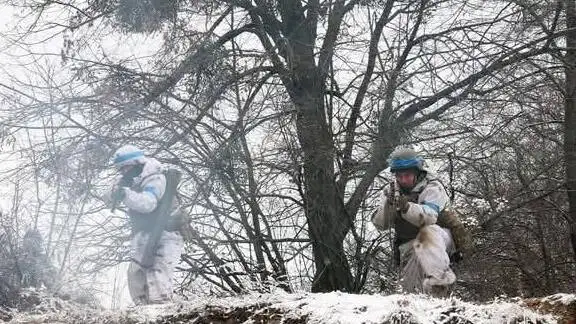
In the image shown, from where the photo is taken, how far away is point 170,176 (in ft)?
22.6

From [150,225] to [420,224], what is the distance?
2358 mm

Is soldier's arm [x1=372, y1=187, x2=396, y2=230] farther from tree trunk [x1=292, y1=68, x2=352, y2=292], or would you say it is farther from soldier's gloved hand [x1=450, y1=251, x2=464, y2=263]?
tree trunk [x1=292, y1=68, x2=352, y2=292]

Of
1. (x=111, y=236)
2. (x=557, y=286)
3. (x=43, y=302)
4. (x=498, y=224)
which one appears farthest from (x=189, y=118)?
(x=557, y=286)

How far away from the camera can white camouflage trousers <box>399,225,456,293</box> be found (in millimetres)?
5816

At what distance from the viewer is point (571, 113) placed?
38.5 ft

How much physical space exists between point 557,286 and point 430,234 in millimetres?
7866

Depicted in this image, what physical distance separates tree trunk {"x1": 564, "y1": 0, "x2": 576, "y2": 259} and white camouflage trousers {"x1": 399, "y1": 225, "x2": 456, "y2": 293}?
5.09m

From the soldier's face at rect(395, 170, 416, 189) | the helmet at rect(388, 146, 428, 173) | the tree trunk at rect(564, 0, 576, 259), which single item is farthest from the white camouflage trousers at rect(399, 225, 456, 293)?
the tree trunk at rect(564, 0, 576, 259)

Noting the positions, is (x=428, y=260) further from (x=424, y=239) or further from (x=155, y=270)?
(x=155, y=270)

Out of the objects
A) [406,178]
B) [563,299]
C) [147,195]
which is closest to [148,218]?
[147,195]

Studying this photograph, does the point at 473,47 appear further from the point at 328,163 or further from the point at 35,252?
the point at 35,252

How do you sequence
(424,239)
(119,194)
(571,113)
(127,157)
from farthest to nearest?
(571,113) → (127,157) → (119,194) → (424,239)

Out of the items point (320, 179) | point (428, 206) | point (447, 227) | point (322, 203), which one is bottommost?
point (447, 227)

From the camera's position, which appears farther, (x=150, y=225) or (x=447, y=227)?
(x=150, y=225)
